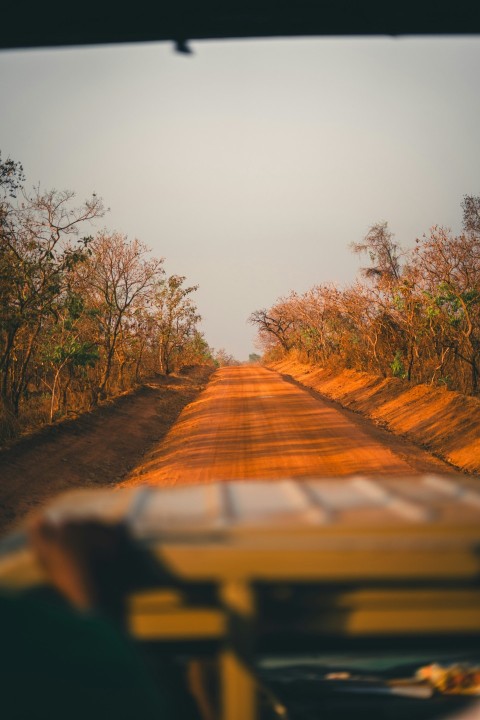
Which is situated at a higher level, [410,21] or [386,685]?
[410,21]

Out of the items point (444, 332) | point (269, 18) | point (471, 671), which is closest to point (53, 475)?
point (269, 18)

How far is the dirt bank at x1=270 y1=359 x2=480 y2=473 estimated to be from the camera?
Result: 12938 millimetres

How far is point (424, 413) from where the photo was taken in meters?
16.8

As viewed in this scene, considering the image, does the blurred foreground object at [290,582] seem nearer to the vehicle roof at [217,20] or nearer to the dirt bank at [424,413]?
the vehicle roof at [217,20]

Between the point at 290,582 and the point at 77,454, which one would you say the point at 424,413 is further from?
the point at 290,582

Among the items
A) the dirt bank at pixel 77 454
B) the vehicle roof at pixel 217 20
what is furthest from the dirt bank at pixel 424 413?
the vehicle roof at pixel 217 20

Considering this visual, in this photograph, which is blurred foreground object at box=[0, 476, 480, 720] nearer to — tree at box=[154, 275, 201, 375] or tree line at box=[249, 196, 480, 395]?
tree line at box=[249, 196, 480, 395]

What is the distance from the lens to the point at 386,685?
2.60 m

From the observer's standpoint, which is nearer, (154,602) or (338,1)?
(154,602)

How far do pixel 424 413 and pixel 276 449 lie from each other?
223 inches

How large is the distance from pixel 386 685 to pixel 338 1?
13.0 feet

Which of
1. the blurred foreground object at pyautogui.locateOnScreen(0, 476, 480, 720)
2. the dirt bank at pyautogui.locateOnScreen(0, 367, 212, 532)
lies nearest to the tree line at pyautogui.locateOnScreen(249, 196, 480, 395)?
the dirt bank at pyautogui.locateOnScreen(0, 367, 212, 532)

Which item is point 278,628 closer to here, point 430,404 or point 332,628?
point 332,628

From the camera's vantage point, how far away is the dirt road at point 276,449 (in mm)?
10766
